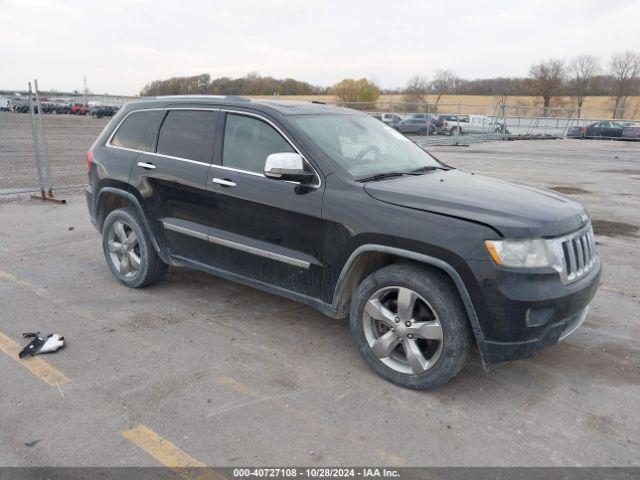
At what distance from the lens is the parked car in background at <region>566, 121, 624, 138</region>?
32.5 meters

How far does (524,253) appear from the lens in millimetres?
3133

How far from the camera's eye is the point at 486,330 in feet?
10.5

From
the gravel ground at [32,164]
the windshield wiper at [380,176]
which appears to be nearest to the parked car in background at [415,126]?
the gravel ground at [32,164]

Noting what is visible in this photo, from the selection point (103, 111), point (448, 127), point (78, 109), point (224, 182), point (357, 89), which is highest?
point (357, 89)

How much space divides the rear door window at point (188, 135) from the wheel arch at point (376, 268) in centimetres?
164

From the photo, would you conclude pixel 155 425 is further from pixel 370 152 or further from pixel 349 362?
pixel 370 152

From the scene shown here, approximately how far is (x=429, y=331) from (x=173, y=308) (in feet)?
8.24

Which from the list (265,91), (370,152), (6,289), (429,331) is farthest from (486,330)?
(265,91)

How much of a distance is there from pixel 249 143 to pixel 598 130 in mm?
34272

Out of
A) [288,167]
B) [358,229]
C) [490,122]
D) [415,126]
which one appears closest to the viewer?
[358,229]

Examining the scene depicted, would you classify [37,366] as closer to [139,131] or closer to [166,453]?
[166,453]

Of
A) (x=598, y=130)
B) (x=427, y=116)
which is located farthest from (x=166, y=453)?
(x=598, y=130)

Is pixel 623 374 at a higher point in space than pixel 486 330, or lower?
lower

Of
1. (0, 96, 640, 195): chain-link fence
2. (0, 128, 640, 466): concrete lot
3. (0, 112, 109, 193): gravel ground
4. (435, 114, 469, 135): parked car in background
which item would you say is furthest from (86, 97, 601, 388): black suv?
(435, 114, 469, 135): parked car in background
